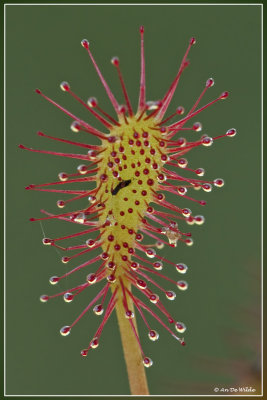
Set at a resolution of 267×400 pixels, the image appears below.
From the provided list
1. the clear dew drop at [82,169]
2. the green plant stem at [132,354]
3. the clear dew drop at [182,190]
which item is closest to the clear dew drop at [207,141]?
the clear dew drop at [182,190]

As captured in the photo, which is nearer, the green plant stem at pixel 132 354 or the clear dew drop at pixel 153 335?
the clear dew drop at pixel 153 335

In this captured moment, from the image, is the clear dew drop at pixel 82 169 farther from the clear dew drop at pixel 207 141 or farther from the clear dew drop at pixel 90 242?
the clear dew drop at pixel 207 141

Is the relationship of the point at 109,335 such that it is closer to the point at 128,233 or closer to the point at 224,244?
the point at 224,244

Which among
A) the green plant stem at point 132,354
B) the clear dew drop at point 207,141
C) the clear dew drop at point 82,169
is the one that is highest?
the clear dew drop at point 207,141

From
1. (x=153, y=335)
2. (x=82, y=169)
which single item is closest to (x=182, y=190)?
(x=82, y=169)

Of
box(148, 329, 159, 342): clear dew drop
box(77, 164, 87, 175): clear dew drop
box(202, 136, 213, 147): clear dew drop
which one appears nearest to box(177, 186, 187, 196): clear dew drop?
box(202, 136, 213, 147): clear dew drop

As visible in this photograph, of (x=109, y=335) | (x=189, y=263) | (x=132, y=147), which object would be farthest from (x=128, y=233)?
(x=189, y=263)

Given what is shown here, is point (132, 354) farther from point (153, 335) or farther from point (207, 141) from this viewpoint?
point (207, 141)

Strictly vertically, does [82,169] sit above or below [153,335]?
above

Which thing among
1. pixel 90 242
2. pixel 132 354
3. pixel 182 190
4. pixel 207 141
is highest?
pixel 207 141

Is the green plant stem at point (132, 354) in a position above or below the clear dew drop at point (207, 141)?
below

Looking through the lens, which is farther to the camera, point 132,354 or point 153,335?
point 132,354
